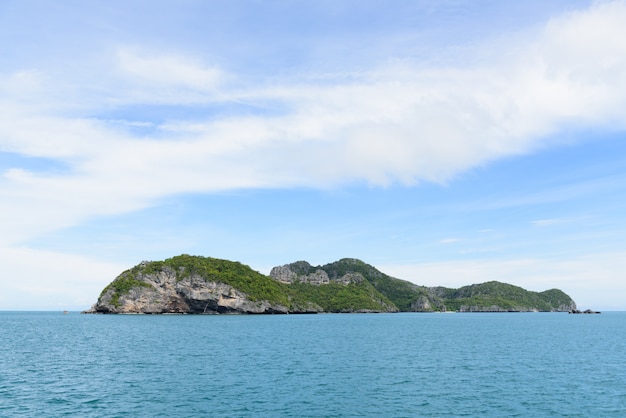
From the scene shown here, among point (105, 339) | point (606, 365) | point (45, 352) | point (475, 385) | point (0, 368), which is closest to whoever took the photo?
point (475, 385)

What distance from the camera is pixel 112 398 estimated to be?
152 feet

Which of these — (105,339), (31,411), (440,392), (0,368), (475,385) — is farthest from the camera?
(105,339)

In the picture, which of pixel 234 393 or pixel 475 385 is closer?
pixel 234 393

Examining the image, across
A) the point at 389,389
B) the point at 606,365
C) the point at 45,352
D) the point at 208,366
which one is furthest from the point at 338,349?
the point at 45,352

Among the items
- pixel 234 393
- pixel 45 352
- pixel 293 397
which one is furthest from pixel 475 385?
pixel 45 352

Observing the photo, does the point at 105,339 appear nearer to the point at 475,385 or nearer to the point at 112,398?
the point at 112,398

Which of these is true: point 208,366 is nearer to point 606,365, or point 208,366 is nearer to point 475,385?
point 475,385

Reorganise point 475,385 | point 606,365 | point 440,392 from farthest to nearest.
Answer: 1. point 606,365
2. point 475,385
3. point 440,392

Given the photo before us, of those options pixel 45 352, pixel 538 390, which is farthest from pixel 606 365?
pixel 45 352

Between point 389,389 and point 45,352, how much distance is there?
67.4m

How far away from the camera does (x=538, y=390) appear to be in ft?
168

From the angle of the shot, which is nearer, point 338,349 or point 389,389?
point 389,389

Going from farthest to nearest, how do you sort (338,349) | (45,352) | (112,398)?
(338,349) < (45,352) < (112,398)

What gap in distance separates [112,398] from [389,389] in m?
30.2
